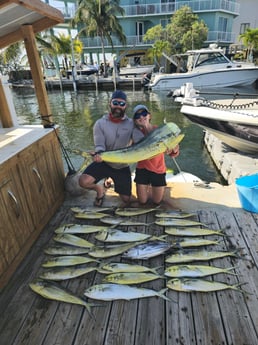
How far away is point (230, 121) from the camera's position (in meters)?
6.16

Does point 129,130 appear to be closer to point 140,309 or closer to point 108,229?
point 108,229

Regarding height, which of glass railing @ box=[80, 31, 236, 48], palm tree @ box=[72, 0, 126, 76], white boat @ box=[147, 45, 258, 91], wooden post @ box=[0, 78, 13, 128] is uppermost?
palm tree @ box=[72, 0, 126, 76]

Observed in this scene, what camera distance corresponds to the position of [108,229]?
114 inches

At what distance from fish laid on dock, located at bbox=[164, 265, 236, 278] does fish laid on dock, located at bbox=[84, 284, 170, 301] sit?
0.19 meters

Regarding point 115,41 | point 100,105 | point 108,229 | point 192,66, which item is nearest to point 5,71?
Answer: point 115,41

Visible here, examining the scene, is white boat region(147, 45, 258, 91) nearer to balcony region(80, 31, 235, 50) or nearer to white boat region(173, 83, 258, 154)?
balcony region(80, 31, 235, 50)

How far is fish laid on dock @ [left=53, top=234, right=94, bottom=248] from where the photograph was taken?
270cm

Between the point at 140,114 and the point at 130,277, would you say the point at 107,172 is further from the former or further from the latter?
the point at 130,277

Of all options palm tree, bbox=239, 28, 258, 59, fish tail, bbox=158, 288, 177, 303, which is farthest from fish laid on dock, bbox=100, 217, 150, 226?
palm tree, bbox=239, 28, 258, 59

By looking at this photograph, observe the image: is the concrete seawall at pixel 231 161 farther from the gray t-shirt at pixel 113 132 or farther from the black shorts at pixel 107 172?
the gray t-shirt at pixel 113 132

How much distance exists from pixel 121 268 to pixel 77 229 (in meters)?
0.80

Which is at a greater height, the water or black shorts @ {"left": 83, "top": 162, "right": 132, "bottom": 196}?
black shorts @ {"left": 83, "top": 162, "right": 132, "bottom": 196}

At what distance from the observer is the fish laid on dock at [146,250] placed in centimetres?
251

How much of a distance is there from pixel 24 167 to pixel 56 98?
67.2 ft
